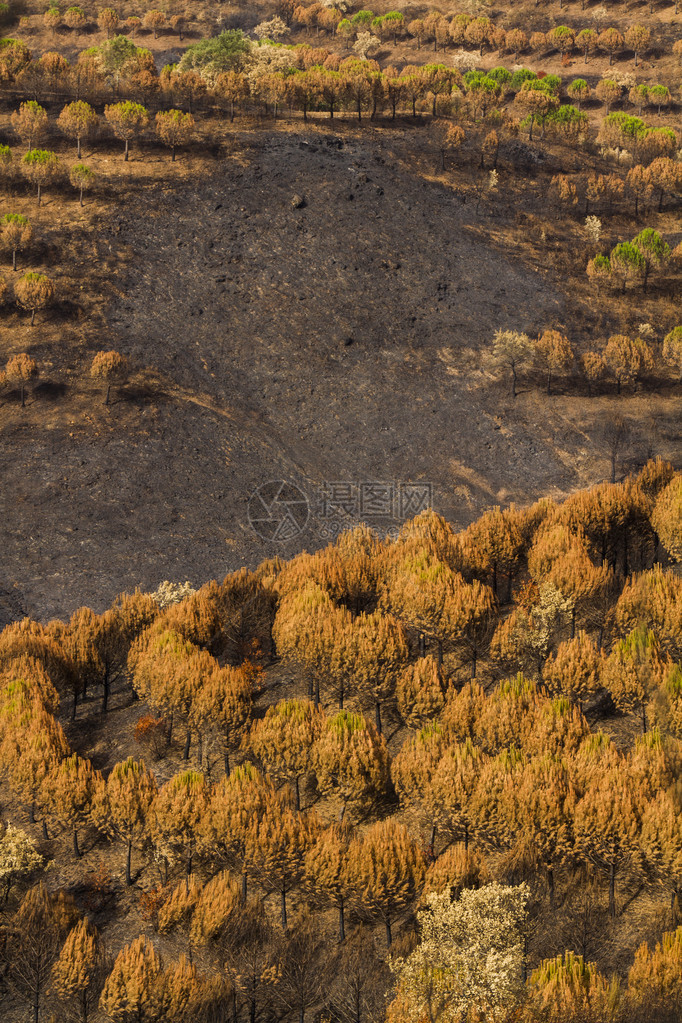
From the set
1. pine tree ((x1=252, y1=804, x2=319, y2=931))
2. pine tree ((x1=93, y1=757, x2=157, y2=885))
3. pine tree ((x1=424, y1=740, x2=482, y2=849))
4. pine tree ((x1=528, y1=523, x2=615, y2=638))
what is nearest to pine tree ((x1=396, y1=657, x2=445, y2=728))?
pine tree ((x1=424, y1=740, x2=482, y2=849))

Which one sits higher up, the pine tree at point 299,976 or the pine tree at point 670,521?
the pine tree at point 670,521

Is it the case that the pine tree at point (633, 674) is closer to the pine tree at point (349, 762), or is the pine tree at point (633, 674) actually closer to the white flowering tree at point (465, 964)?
the pine tree at point (349, 762)

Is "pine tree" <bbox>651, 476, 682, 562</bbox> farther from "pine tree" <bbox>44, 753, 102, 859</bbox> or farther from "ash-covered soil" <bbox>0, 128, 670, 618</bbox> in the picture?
"pine tree" <bbox>44, 753, 102, 859</bbox>

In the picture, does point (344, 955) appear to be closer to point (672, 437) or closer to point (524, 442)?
point (524, 442)

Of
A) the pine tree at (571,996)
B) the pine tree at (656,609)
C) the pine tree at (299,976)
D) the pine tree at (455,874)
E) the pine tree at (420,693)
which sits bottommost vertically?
the pine tree at (299,976)

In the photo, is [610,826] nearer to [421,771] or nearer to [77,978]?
[421,771]

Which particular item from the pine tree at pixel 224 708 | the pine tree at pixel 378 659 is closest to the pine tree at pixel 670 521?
the pine tree at pixel 378 659

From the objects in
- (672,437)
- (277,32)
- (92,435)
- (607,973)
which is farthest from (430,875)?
(277,32)
